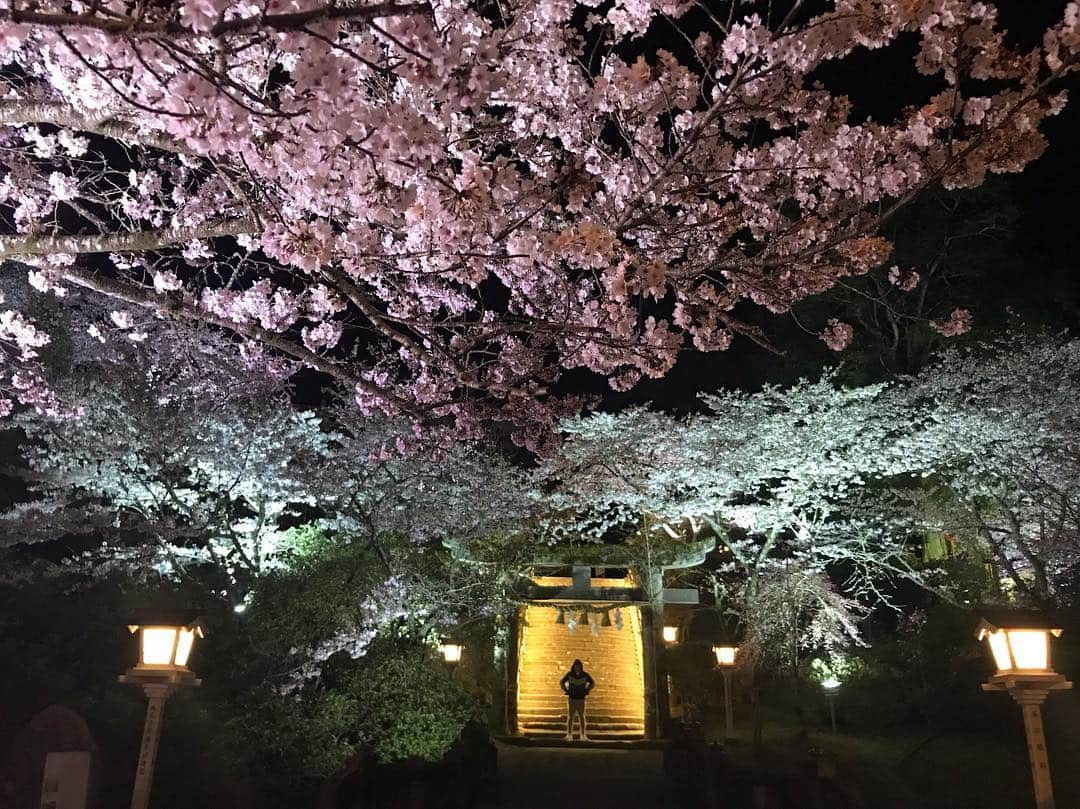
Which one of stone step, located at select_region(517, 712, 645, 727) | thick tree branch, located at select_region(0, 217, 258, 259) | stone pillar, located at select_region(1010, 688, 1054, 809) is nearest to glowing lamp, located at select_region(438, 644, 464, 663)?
stone step, located at select_region(517, 712, 645, 727)

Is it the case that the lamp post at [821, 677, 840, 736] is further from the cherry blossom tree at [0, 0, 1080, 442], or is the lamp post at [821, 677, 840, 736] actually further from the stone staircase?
the cherry blossom tree at [0, 0, 1080, 442]

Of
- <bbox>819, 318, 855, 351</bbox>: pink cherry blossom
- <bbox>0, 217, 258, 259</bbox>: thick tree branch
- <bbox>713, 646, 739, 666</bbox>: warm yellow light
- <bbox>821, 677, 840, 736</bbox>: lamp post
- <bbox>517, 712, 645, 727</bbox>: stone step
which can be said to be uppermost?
<bbox>819, 318, 855, 351</bbox>: pink cherry blossom

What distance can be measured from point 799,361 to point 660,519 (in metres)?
6.86

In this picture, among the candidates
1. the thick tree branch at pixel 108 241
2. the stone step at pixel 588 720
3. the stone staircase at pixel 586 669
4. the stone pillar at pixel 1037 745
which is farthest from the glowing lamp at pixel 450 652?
the thick tree branch at pixel 108 241

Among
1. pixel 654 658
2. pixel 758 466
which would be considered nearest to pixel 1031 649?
pixel 758 466

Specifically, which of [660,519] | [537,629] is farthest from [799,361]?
[537,629]

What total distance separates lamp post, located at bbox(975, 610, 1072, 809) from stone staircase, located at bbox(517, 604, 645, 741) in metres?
12.1

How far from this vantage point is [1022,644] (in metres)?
4.70

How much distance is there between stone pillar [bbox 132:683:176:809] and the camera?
15.8 feet

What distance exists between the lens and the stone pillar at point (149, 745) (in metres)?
4.82

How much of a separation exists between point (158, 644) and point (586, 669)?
14599mm

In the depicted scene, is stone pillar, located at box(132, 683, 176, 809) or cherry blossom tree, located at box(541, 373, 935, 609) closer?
stone pillar, located at box(132, 683, 176, 809)

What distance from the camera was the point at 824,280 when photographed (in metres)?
5.66

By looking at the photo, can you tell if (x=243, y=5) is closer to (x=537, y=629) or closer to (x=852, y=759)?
(x=852, y=759)
